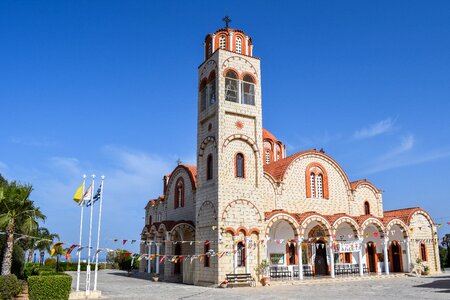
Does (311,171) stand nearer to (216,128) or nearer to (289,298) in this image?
(216,128)

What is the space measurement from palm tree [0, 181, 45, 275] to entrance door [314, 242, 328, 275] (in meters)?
17.9

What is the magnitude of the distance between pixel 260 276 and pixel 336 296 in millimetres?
6799

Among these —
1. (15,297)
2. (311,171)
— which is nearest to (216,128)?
(311,171)

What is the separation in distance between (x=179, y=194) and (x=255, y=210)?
881cm

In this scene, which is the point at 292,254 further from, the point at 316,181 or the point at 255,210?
the point at 316,181

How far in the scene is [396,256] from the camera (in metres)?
A: 30.7

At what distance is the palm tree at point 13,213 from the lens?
2012 cm

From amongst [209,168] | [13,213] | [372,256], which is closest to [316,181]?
[372,256]

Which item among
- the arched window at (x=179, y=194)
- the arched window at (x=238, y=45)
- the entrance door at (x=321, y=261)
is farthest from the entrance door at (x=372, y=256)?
the arched window at (x=238, y=45)

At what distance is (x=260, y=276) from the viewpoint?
23250 millimetres

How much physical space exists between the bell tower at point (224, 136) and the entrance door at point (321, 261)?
7205 mm

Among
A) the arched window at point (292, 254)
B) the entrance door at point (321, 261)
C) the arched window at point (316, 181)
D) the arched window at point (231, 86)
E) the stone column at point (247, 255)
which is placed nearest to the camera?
the stone column at point (247, 255)

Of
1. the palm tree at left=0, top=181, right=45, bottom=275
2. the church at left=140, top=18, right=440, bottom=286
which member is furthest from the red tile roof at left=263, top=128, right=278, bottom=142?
the palm tree at left=0, top=181, right=45, bottom=275

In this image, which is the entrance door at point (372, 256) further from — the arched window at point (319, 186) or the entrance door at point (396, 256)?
the arched window at point (319, 186)
